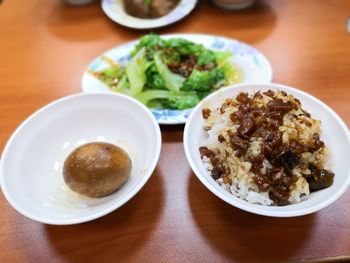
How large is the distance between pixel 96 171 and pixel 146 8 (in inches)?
46.5

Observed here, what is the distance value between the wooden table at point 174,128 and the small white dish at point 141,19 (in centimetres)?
5

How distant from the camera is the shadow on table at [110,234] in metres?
0.95

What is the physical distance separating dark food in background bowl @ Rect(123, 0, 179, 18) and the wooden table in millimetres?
124

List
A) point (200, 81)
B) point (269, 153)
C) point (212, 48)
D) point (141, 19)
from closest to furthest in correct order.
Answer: point (269, 153) → point (200, 81) → point (212, 48) → point (141, 19)

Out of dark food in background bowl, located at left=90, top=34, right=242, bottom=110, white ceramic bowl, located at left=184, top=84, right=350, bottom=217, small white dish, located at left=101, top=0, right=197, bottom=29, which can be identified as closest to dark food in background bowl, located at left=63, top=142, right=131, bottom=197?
white ceramic bowl, located at left=184, top=84, right=350, bottom=217

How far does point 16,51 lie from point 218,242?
4.53 ft

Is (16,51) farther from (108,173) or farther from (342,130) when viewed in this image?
(342,130)

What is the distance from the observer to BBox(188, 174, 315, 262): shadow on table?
0.93 meters

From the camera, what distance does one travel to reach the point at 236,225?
1.00 m

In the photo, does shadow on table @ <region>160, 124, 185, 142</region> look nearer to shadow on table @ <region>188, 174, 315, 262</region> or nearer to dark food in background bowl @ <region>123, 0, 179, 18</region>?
shadow on table @ <region>188, 174, 315, 262</region>

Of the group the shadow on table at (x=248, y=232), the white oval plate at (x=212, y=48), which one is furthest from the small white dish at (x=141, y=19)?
the shadow on table at (x=248, y=232)

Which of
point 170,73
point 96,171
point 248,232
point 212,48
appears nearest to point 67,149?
point 96,171

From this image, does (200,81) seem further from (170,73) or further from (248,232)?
(248,232)

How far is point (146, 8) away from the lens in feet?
6.17
